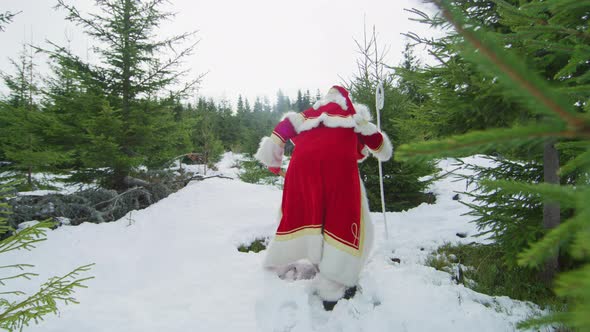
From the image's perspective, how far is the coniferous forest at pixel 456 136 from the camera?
1.88 feet

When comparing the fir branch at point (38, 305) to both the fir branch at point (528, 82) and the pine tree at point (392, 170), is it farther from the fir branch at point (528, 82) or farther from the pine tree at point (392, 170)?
the pine tree at point (392, 170)

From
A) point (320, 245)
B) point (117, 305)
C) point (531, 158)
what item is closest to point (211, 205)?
point (117, 305)

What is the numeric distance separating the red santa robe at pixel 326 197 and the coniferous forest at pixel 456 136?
972 mm

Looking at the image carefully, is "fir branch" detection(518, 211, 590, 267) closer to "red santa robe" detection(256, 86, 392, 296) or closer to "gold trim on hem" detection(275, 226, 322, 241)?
"red santa robe" detection(256, 86, 392, 296)

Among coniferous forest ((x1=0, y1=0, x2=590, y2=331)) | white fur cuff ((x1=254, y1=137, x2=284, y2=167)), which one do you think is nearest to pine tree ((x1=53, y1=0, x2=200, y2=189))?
coniferous forest ((x1=0, y1=0, x2=590, y2=331))

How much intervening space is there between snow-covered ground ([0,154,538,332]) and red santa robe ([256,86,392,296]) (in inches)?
13.5

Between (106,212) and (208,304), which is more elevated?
(106,212)

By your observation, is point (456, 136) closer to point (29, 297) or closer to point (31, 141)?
point (29, 297)

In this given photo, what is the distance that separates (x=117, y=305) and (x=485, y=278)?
3833 millimetres

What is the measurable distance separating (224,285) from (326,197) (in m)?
1.57

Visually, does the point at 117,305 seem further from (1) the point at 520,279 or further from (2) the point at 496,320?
(1) the point at 520,279

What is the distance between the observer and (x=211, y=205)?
5.96 m

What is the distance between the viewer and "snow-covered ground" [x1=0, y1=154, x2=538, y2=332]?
7.93 ft

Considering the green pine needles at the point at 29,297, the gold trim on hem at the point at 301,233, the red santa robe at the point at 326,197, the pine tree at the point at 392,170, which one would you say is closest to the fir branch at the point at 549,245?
the green pine needles at the point at 29,297
